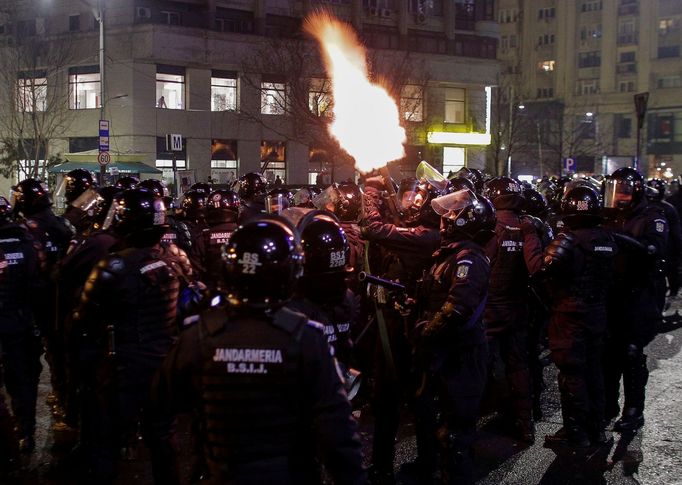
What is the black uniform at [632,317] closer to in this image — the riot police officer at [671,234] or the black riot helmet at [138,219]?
the riot police officer at [671,234]

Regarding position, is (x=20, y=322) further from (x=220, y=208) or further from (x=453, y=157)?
(x=453, y=157)

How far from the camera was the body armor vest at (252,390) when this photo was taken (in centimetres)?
289

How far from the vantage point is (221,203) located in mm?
8141

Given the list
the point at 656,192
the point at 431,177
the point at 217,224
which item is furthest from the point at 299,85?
the point at 431,177

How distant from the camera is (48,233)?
7539mm

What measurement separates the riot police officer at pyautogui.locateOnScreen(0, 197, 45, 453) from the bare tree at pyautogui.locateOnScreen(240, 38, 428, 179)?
2848cm

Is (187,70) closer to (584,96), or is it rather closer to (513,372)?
(513,372)

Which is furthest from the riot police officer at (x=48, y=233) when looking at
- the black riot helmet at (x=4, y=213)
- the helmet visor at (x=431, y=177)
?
the helmet visor at (x=431, y=177)

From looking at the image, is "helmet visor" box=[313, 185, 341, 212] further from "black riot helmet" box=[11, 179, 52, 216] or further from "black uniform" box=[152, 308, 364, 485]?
"black uniform" box=[152, 308, 364, 485]

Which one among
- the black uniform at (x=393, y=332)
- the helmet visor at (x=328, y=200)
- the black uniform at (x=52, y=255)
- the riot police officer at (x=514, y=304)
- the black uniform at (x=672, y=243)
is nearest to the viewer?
the black uniform at (x=393, y=332)

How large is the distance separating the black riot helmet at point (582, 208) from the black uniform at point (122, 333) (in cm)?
356

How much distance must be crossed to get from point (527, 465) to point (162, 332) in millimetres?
3372

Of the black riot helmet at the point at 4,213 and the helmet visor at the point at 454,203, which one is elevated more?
the helmet visor at the point at 454,203

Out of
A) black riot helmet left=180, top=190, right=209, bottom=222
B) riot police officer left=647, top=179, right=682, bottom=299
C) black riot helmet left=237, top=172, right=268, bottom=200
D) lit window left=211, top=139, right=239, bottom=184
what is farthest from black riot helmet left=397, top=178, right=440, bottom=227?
lit window left=211, top=139, right=239, bottom=184
